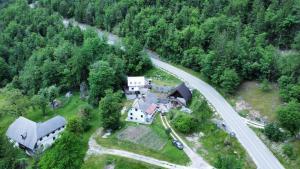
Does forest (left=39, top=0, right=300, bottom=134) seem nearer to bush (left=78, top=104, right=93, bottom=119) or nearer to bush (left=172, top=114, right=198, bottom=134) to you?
bush (left=172, top=114, right=198, bottom=134)

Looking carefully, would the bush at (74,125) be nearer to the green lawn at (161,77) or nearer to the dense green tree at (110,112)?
the dense green tree at (110,112)

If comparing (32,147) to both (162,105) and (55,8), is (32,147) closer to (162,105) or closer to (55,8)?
(162,105)

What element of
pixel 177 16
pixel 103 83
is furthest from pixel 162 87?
pixel 177 16

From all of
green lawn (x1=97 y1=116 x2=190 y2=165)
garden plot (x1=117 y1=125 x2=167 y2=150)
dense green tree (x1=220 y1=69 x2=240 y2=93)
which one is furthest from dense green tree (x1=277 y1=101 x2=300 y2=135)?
garden plot (x1=117 y1=125 x2=167 y2=150)

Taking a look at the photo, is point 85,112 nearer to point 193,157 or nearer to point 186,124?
point 186,124

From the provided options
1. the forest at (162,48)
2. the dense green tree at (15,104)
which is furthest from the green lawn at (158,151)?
the dense green tree at (15,104)
